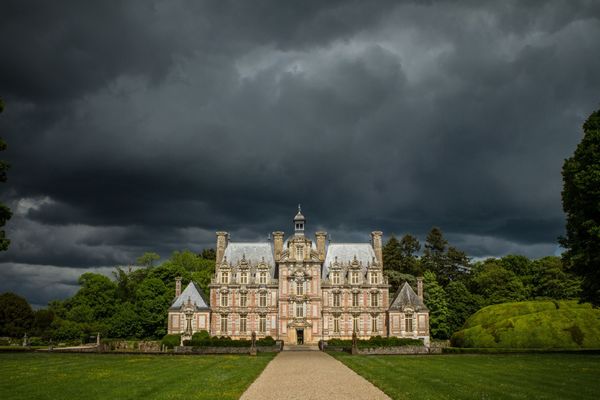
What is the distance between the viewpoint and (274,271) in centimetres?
7294

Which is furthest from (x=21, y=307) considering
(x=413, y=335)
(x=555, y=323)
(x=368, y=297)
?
(x=555, y=323)

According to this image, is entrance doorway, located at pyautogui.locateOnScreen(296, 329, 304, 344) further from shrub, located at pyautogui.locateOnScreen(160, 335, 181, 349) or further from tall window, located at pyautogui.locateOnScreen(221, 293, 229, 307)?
shrub, located at pyautogui.locateOnScreen(160, 335, 181, 349)

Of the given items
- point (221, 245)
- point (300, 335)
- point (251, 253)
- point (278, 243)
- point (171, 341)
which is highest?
point (278, 243)

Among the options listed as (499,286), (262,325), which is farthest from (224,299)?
(499,286)

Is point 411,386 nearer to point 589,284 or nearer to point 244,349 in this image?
point 589,284

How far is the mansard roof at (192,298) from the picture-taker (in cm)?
6899

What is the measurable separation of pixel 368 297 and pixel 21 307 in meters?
44.6

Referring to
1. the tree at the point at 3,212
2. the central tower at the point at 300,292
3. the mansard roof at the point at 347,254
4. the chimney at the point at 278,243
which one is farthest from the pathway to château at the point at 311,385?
the chimney at the point at 278,243

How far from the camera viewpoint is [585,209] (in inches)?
1409

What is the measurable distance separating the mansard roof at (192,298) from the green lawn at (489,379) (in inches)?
1522

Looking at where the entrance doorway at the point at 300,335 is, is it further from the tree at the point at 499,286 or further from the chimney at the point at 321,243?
the tree at the point at 499,286

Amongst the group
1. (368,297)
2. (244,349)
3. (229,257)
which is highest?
(229,257)

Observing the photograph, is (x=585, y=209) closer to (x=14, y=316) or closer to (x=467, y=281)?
(x=467, y=281)

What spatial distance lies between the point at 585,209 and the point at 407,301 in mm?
35960
